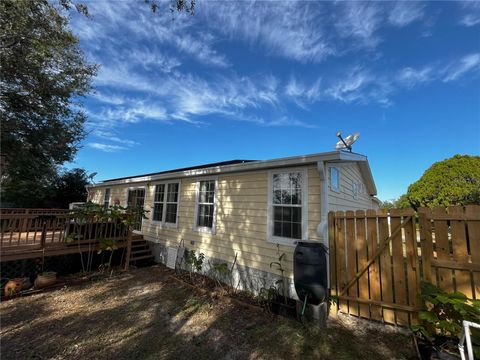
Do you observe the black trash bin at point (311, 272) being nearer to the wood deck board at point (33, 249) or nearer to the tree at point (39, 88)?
the wood deck board at point (33, 249)

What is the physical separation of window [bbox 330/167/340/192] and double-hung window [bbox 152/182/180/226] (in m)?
5.17

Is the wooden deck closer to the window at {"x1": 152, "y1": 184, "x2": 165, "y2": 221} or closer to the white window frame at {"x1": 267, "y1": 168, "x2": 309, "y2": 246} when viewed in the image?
the window at {"x1": 152, "y1": 184, "x2": 165, "y2": 221}

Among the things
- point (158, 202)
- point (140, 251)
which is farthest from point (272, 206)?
point (140, 251)

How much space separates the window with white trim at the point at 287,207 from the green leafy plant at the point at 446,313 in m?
2.07

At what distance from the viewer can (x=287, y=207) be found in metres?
4.89

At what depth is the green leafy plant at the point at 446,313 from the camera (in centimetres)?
242

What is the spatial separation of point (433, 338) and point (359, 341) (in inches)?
36.8

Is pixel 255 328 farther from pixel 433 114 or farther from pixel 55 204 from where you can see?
pixel 55 204

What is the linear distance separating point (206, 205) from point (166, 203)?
2.11 m

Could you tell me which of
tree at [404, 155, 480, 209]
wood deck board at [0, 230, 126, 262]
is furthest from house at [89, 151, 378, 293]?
tree at [404, 155, 480, 209]

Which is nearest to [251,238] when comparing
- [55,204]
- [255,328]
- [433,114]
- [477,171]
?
[255,328]

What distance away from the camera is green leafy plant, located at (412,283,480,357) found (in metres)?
2.42

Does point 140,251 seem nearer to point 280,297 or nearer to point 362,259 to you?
point 280,297

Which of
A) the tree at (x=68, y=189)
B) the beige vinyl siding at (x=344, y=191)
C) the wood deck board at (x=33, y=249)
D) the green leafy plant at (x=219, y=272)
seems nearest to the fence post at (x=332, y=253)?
the beige vinyl siding at (x=344, y=191)
